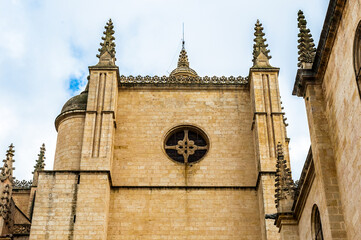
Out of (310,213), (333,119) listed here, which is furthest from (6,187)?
(333,119)

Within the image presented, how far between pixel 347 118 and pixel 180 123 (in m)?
11.4

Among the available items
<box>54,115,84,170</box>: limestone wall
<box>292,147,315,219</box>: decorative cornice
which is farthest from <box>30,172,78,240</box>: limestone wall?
<box>292,147,315,219</box>: decorative cornice

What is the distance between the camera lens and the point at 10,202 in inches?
766

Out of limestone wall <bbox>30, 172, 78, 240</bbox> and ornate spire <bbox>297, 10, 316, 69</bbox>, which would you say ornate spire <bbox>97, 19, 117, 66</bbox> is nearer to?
limestone wall <bbox>30, 172, 78, 240</bbox>

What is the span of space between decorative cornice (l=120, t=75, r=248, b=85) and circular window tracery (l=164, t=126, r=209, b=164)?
2047 mm

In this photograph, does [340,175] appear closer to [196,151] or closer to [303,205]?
[303,205]

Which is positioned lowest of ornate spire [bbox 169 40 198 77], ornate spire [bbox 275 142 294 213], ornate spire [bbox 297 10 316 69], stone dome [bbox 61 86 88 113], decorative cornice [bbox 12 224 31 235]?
ornate spire [bbox 275 142 294 213]

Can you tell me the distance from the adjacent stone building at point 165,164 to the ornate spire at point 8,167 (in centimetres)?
4

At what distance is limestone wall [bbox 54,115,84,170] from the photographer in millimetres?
18953

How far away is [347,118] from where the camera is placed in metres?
9.43

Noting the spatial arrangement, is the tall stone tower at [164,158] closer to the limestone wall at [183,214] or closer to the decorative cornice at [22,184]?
the limestone wall at [183,214]

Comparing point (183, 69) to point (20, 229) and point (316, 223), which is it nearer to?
point (20, 229)

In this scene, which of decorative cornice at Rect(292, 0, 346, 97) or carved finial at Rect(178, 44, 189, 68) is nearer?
decorative cornice at Rect(292, 0, 346, 97)

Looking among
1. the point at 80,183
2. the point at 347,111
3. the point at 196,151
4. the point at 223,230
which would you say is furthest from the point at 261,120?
the point at 347,111
